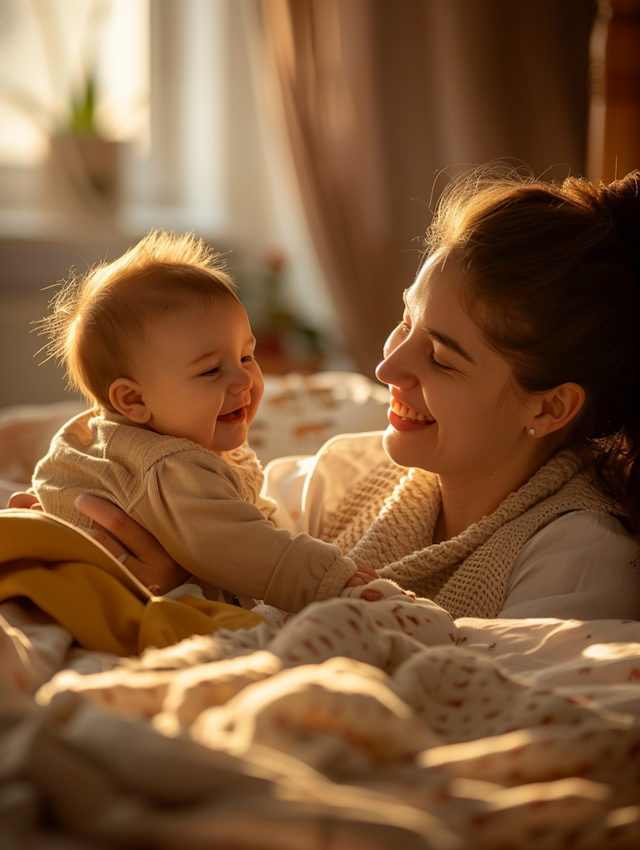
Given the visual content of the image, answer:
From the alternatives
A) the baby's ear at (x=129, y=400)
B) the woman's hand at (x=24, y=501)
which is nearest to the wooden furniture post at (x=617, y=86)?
the baby's ear at (x=129, y=400)

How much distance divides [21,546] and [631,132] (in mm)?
1587

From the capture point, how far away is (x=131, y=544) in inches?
47.0

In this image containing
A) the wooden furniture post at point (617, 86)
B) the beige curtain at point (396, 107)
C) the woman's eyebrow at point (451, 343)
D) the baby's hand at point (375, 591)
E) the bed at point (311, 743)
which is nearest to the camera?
the bed at point (311, 743)

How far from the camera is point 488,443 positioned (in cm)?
134

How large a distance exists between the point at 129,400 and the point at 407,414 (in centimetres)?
40

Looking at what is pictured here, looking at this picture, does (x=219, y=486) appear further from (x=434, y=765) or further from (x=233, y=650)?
(x=434, y=765)

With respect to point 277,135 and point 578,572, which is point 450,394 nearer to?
point 578,572

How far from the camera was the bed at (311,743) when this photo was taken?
0.52 m

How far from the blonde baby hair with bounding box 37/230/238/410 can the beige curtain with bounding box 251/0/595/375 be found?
1.72m

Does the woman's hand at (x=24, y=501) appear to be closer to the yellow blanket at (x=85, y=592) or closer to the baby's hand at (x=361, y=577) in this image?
the yellow blanket at (x=85, y=592)

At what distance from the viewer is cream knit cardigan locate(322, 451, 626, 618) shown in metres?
1.26

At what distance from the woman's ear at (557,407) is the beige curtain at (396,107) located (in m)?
1.61

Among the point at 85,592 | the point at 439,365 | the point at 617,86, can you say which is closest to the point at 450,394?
the point at 439,365

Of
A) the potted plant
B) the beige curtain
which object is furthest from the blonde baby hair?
the potted plant
